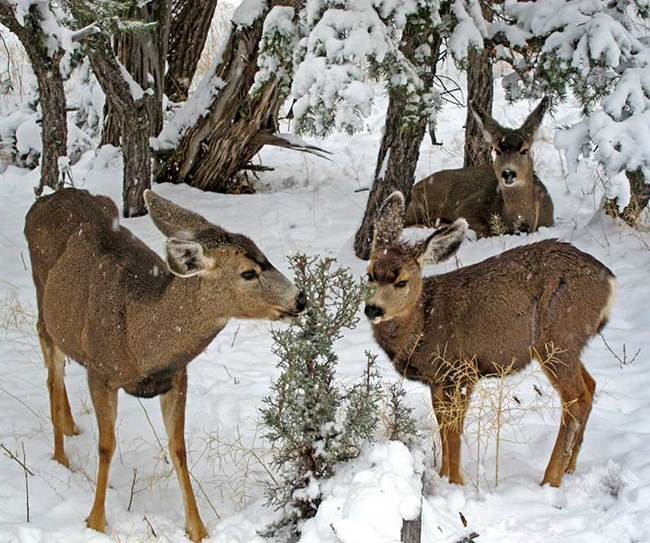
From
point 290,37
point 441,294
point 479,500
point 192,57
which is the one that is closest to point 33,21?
point 290,37

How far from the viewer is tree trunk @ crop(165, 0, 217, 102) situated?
10688 millimetres

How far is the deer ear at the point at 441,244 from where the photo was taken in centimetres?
521

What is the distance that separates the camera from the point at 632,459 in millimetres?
4918

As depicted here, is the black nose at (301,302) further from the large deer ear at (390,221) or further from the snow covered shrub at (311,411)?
the large deer ear at (390,221)

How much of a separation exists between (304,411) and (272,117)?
652cm

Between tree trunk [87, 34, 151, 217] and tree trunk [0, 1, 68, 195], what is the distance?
0.67 meters

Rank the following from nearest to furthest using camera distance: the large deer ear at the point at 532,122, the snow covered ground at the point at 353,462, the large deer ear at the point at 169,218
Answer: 1. the snow covered ground at the point at 353,462
2. the large deer ear at the point at 169,218
3. the large deer ear at the point at 532,122

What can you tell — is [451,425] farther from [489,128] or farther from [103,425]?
[489,128]

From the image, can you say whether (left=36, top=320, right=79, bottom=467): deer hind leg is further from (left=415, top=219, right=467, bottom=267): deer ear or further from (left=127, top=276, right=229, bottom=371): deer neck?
(left=415, top=219, right=467, bottom=267): deer ear

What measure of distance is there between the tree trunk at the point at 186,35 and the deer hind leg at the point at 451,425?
276 inches

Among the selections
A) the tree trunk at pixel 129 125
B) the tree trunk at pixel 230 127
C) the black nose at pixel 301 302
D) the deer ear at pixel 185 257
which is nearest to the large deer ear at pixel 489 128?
the tree trunk at pixel 230 127

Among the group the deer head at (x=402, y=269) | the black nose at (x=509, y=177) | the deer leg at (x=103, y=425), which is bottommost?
the deer leg at (x=103, y=425)

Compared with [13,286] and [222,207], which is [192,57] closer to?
[222,207]

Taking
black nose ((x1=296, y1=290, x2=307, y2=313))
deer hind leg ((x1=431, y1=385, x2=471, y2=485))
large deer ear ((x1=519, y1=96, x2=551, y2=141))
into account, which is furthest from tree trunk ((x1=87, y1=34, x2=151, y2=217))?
deer hind leg ((x1=431, y1=385, x2=471, y2=485))
